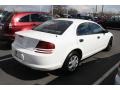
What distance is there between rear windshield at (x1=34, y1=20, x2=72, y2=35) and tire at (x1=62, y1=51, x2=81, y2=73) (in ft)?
2.26

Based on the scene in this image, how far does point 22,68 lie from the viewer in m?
5.34

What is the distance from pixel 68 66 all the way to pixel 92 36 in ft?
4.93

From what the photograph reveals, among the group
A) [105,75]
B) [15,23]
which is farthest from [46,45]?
[15,23]

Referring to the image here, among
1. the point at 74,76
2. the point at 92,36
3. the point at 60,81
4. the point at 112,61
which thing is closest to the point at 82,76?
the point at 74,76

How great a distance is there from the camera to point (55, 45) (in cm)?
437

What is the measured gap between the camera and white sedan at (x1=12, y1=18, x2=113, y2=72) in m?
4.36

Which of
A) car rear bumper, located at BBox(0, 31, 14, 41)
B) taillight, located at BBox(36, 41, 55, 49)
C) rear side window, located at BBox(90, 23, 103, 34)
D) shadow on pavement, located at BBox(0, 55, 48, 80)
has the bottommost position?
shadow on pavement, located at BBox(0, 55, 48, 80)

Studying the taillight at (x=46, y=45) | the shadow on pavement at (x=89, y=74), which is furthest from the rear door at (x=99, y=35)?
the taillight at (x=46, y=45)

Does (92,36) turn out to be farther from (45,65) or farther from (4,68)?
(4,68)

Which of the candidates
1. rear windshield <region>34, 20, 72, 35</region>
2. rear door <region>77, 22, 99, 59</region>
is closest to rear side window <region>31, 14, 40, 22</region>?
rear windshield <region>34, 20, 72, 35</region>

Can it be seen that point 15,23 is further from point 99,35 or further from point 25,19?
point 99,35

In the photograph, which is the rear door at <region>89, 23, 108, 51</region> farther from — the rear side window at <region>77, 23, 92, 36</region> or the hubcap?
the hubcap

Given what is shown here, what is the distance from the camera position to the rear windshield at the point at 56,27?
504 centimetres

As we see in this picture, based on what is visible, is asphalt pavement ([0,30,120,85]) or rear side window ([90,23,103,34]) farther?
rear side window ([90,23,103,34])
